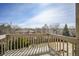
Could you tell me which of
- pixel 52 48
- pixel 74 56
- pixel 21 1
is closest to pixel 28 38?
pixel 52 48

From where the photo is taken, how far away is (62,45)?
2.54 metres

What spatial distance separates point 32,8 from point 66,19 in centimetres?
59

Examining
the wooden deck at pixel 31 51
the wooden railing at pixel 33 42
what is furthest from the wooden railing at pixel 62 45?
the wooden deck at pixel 31 51

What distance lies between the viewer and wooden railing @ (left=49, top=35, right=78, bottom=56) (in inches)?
96.7

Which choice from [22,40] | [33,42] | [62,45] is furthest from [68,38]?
[22,40]

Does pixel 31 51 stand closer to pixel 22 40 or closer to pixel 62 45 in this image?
pixel 22 40

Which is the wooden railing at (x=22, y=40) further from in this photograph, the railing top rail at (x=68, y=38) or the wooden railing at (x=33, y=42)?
the railing top rail at (x=68, y=38)

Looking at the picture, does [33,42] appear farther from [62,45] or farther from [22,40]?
[62,45]

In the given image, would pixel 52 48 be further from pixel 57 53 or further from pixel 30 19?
pixel 30 19

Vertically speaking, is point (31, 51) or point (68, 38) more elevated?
point (68, 38)

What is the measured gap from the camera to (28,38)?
2.59 meters

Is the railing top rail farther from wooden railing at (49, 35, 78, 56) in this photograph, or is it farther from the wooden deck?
the wooden deck

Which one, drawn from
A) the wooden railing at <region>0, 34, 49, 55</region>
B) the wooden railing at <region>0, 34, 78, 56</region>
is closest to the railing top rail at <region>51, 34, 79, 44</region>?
the wooden railing at <region>0, 34, 78, 56</region>

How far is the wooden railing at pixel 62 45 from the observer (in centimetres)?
246
